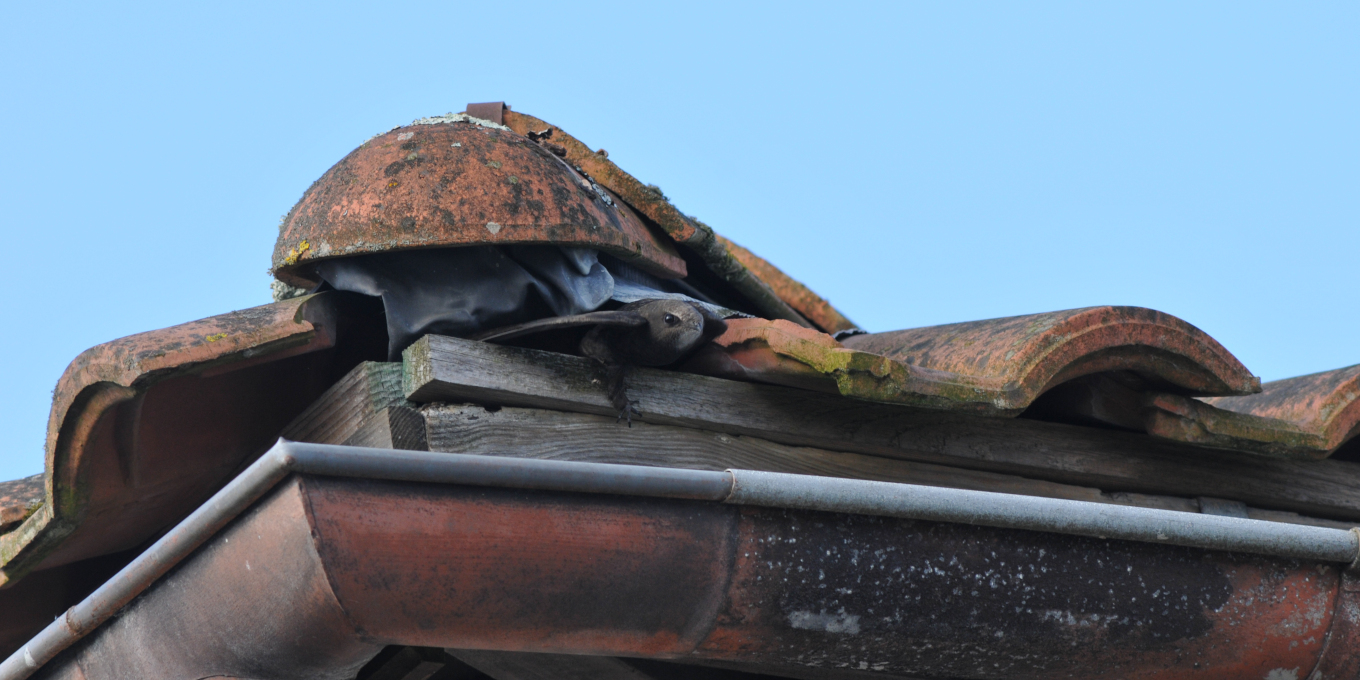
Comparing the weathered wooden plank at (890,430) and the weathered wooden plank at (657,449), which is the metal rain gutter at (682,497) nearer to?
the weathered wooden plank at (657,449)

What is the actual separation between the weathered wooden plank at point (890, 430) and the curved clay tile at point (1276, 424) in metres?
0.16

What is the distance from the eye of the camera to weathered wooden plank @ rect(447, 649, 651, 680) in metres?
2.09

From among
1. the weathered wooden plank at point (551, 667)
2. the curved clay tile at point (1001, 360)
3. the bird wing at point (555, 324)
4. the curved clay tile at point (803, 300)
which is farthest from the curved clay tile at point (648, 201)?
the weathered wooden plank at point (551, 667)

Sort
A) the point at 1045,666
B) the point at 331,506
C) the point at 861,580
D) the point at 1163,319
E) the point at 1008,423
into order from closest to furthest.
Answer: the point at 331,506 < the point at 861,580 < the point at 1045,666 < the point at 1163,319 < the point at 1008,423

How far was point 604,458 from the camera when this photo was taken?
2.12 m

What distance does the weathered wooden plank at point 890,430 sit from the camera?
6.61ft

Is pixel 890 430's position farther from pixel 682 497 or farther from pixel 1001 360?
pixel 682 497

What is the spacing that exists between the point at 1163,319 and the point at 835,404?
0.69 m

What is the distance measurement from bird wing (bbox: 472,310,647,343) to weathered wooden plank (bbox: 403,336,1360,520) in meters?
0.03

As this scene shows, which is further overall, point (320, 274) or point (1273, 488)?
point (1273, 488)

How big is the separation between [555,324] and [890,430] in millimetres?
773

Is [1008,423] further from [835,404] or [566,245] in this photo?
[566,245]

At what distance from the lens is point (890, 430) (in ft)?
7.84

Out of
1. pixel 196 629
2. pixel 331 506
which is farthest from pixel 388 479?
pixel 196 629
